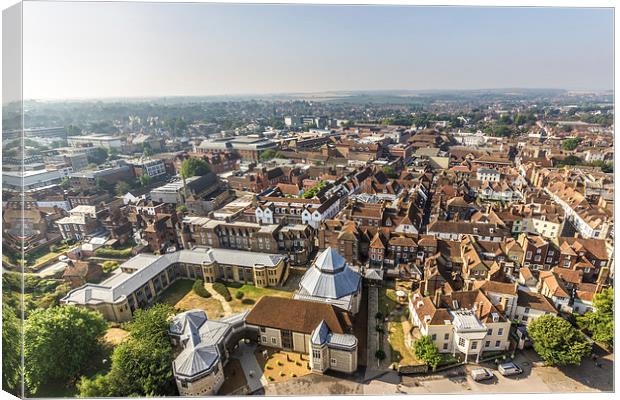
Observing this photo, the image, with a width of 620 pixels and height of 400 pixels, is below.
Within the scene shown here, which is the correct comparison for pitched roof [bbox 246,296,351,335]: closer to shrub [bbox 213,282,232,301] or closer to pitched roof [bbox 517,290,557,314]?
shrub [bbox 213,282,232,301]

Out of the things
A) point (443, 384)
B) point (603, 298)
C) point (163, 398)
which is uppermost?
point (603, 298)

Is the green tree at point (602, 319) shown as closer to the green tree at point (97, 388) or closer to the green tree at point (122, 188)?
the green tree at point (97, 388)

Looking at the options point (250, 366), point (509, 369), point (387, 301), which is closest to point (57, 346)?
point (250, 366)

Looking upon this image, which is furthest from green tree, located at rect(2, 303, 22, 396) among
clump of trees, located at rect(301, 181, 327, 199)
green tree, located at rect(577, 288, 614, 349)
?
green tree, located at rect(577, 288, 614, 349)

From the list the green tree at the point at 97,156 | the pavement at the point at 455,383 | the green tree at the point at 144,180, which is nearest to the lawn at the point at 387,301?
the pavement at the point at 455,383

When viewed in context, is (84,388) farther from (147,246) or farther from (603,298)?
(603,298)

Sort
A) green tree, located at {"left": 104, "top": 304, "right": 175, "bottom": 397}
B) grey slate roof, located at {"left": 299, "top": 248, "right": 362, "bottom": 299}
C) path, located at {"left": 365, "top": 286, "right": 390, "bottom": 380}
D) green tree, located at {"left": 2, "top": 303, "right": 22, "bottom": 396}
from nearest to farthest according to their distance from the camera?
green tree, located at {"left": 104, "top": 304, "right": 175, "bottom": 397}
green tree, located at {"left": 2, "top": 303, "right": 22, "bottom": 396}
path, located at {"left": 365, "top": 286, "right": 390, "bottom": 380}
grey slate roof, located at {"left": 299, "top": 248, "right": 362, "bottom": 299}

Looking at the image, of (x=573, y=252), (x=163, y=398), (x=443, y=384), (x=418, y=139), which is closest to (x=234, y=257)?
(x=163, y=398)
